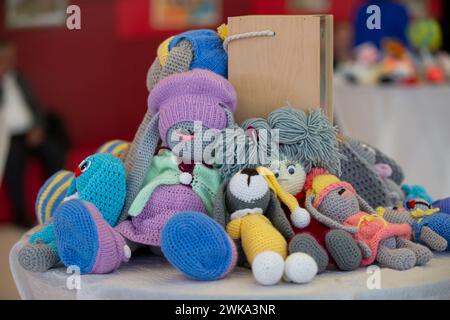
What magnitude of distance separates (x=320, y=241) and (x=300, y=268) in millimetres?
108

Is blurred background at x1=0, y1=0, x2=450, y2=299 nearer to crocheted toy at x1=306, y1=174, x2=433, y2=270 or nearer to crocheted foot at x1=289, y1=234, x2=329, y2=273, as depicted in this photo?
crocheted toy at x1=306, y1=174, x2=433, y2=270

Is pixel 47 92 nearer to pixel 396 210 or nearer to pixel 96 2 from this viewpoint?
pixel 96 2

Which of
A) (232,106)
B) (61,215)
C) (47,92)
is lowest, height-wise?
(47,92)

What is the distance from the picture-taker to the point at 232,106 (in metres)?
1.08

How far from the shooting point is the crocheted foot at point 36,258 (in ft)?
3.29

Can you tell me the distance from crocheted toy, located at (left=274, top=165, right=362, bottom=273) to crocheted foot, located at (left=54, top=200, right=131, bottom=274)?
240mm

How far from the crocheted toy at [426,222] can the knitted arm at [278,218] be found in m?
0.19

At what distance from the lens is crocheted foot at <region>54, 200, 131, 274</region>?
93 centimetres

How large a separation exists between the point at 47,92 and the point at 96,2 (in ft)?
2.08

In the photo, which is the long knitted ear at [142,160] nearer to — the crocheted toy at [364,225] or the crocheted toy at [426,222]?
the crocheted toy at [364,225]

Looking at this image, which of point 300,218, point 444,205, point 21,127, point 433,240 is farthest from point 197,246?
point 21,127

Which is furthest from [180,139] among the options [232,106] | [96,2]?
Result: [96,2]

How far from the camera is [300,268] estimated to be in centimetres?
90
